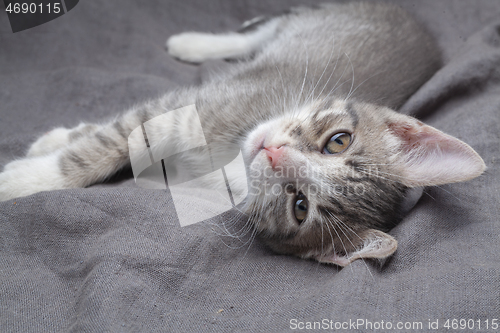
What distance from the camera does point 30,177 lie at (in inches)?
52.5

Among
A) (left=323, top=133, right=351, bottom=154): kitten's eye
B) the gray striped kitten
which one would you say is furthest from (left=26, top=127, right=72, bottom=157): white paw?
(left=323, top=133, right=351, bottom=154): kitten's eye

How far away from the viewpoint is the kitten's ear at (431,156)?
1087 mm

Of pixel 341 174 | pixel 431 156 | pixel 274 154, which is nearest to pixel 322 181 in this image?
pixel 341 174

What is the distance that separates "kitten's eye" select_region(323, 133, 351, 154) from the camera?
3.96ft

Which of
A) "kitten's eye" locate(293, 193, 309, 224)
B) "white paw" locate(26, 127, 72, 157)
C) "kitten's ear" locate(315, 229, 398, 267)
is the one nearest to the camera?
"kitten's ear" locate(315, 229, 398, 267)

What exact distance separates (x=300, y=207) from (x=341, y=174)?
181mm

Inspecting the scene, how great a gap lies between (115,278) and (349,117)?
94cm

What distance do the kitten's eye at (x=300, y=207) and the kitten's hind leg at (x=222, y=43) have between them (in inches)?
58.2

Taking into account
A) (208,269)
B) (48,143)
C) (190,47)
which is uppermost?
(190,47)

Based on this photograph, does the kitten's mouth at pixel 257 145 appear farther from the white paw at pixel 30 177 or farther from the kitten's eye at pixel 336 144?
the white paw at pixel 30 177

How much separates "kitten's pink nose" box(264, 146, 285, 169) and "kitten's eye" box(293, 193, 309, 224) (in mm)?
149

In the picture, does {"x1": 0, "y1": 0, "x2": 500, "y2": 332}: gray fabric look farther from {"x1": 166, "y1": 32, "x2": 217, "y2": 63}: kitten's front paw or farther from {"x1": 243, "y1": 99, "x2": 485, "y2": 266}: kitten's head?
{"x1": 166, "y1": 32, "x2": 217, "y2": 63}: kitten's front paw

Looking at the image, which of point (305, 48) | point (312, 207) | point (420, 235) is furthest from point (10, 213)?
point (305, 48)

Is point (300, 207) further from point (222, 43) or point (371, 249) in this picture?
point (222, 43)
